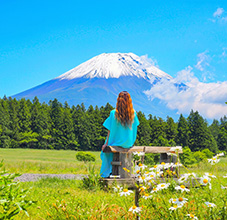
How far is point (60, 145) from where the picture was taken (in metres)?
38.3

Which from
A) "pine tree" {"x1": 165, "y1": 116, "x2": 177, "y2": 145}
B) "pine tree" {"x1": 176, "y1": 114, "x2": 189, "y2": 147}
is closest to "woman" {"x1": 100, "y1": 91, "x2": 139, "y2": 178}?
"pine tree" {"x1": 176, "y1": 114, "x2": 189, "y2": 147}

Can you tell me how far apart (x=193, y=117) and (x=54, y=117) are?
19.2 m

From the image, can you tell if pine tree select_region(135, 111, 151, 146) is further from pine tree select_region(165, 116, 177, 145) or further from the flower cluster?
the flower cluster

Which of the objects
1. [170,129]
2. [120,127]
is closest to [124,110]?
[120,127]

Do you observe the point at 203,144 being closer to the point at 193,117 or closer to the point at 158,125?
the point at 193,117

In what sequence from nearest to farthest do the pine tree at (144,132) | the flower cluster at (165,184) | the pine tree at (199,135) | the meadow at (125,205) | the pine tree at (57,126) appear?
the flower cluster at (165,184)
the meadow at (125,205)
the pine tree at (199,135)
the pine tree at (144,132)
the pine tree at (57,126)

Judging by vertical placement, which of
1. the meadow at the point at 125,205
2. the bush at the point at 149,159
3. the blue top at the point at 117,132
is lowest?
the bush at the point at 149,159

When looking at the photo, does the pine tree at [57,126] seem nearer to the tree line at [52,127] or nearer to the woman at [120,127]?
the tree line at [52,127]

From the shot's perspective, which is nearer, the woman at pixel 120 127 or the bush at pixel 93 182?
the bush at pixel 93 182

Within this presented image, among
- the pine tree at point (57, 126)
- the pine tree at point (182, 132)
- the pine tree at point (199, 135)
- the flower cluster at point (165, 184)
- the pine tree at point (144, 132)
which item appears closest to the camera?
the flower cluster at point (165, 184)

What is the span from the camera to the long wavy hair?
5770 millimetres

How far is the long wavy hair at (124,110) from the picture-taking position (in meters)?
5.77

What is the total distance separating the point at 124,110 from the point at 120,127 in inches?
15.1

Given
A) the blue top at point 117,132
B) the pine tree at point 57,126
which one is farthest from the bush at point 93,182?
the pine tree at point 57,126
